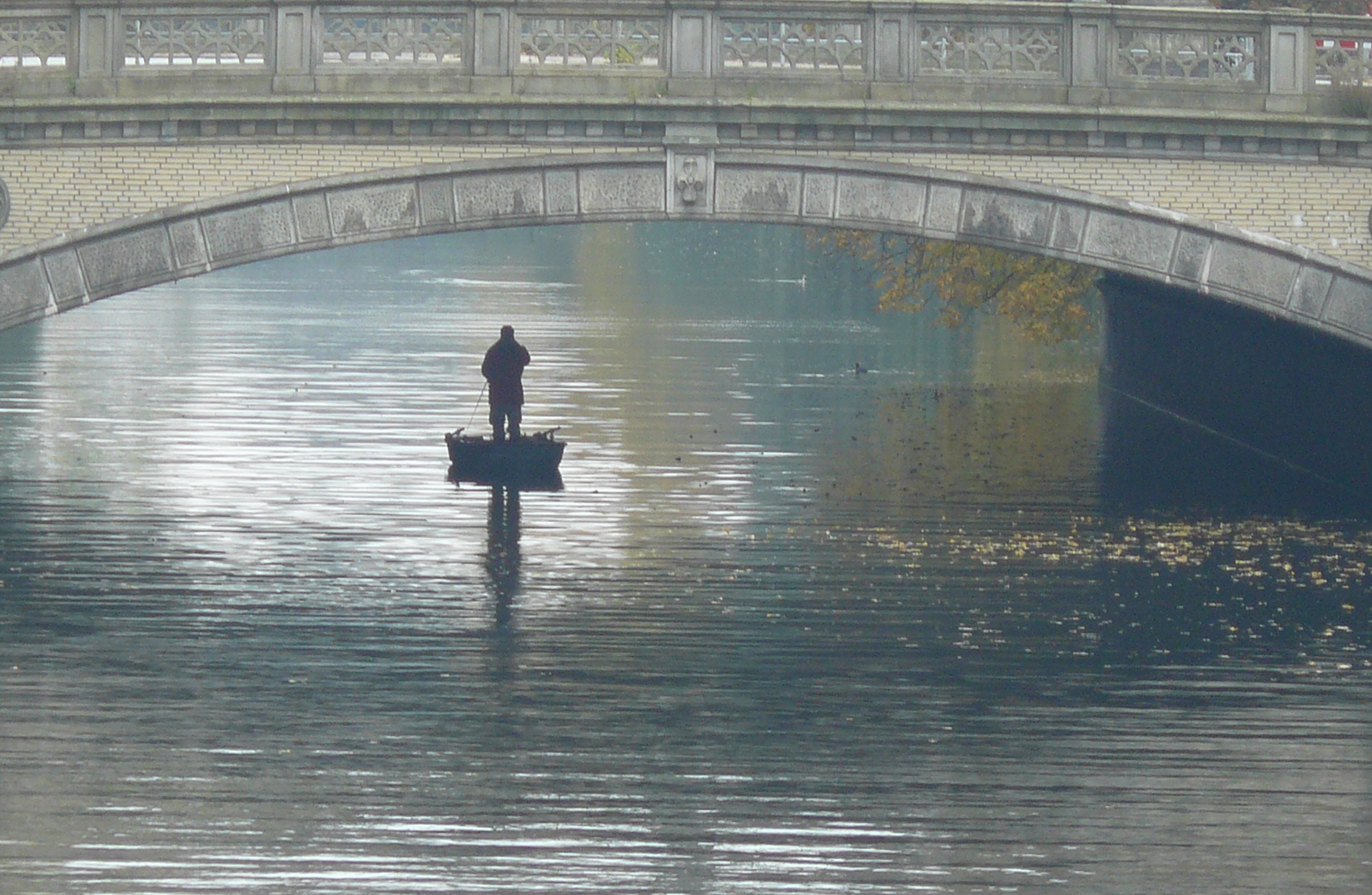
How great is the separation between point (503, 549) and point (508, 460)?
459cm

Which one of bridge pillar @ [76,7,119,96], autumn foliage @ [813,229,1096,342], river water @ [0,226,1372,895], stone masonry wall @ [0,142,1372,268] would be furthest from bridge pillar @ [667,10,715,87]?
autumn foliage @ [813,229,1096,342]

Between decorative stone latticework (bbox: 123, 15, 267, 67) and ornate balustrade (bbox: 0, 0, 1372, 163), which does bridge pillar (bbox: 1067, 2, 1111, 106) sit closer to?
ornate balustrade (bbox: 0, 0, 1372, 163)

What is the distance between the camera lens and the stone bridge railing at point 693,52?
21.0 m

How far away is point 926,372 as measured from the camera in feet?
137

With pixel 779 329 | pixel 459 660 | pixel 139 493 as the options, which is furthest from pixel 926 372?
pixel 459 660

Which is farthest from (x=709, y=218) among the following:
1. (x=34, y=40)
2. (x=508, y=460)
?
(x=34, y=40)

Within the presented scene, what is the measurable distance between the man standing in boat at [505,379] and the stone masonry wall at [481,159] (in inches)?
187

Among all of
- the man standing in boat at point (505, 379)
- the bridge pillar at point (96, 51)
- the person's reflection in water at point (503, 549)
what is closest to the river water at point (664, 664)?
the person's reflection in water at point (503, 549)

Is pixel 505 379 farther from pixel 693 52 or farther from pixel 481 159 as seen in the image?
pixel 693 52

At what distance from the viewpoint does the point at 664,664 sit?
1569cm

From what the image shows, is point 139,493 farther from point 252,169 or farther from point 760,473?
point 760,473

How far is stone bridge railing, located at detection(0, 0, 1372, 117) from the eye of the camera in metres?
21.0

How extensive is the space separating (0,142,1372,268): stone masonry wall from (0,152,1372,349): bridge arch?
0.11 meters

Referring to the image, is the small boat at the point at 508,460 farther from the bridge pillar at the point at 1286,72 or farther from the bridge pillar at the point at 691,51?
the bridge pillar at the point at 1286,72
